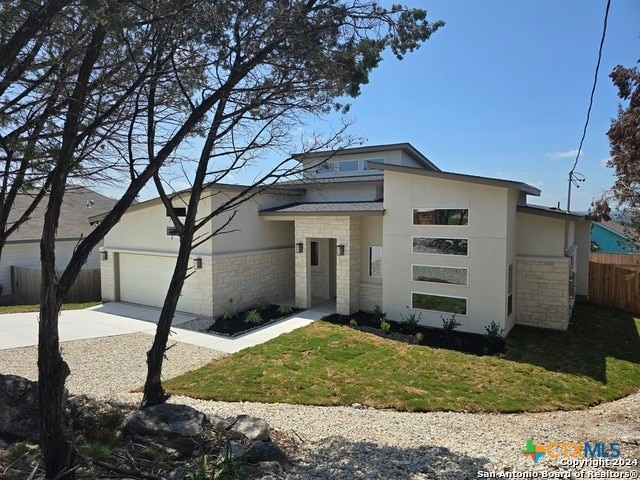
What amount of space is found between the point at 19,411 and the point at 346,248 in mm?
9794

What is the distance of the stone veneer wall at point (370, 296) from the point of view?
13.5 m

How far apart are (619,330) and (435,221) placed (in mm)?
7268

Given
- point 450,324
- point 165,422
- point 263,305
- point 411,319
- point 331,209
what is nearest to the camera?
point 165,422

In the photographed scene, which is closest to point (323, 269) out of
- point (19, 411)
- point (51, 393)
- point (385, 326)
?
point (385, 326)

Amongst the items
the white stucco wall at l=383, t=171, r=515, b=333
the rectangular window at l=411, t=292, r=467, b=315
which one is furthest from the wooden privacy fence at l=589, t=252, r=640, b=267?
the rectangular window at l=411, t=292, r=467, b=315

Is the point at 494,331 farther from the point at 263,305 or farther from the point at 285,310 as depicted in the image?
the point at 263,305

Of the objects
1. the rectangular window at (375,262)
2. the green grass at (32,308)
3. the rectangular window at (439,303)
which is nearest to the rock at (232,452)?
the rectangular window at (439,303)

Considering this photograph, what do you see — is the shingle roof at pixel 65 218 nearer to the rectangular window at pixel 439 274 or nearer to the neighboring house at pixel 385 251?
the neighboring house at pixel 385 251

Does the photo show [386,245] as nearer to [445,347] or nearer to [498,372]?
[445,347]

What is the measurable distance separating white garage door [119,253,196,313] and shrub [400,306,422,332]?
7.36m

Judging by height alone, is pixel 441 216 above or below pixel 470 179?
below

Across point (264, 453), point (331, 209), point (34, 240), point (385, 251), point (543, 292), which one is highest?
point (331, 209)

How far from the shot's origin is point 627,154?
802 centimetres

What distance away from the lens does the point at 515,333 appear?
38.1ft
